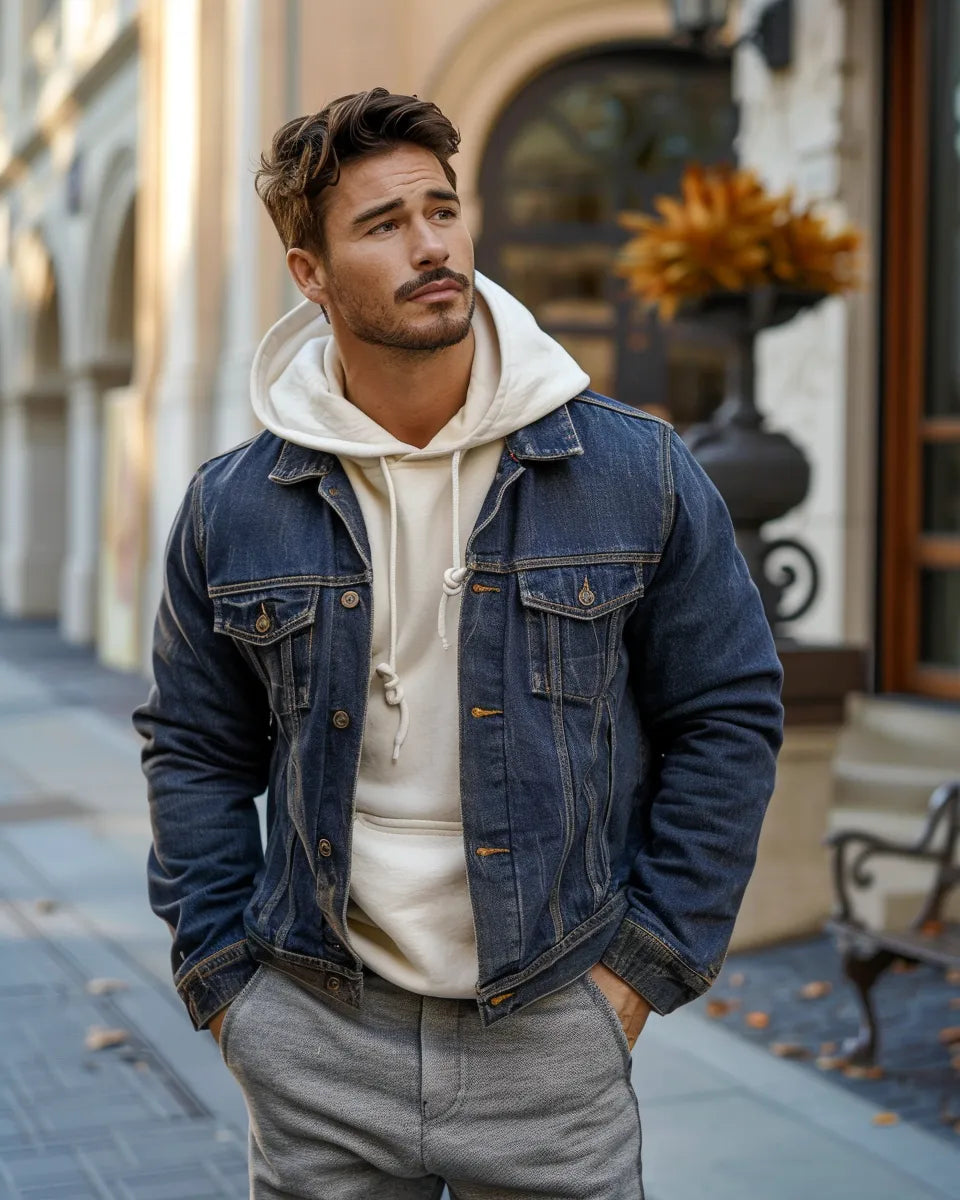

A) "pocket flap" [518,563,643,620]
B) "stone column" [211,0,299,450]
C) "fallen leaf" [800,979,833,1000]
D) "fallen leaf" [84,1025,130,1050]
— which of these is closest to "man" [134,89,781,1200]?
"pocket flap" [518,563,643,620]

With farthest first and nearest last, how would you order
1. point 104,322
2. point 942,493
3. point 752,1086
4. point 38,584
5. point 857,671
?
1. point 38,584
2. point 104,322
3. point 942,493
4. point 857,671
5. point 752,1086

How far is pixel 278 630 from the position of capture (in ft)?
7.54

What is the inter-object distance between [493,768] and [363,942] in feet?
1.00

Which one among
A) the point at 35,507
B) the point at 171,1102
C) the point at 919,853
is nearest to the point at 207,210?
the point at 35,507

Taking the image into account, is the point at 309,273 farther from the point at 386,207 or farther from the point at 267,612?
the point at 267,612

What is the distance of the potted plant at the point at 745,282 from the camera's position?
657cm

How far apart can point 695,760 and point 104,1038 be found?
3656 millimetres

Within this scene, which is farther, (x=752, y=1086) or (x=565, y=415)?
(x=752, y=1086)

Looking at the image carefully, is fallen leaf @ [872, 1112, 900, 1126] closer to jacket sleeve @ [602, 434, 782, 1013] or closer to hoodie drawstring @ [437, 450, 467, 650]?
jacket sleeve @ [602, 434, 782, 1013]

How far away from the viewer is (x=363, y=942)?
2301 mm

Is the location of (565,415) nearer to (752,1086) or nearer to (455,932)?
(455,932)

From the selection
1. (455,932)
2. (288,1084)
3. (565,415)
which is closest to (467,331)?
(565,415)

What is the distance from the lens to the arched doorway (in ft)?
45.1

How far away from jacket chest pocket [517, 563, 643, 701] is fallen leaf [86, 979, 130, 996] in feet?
13.8
